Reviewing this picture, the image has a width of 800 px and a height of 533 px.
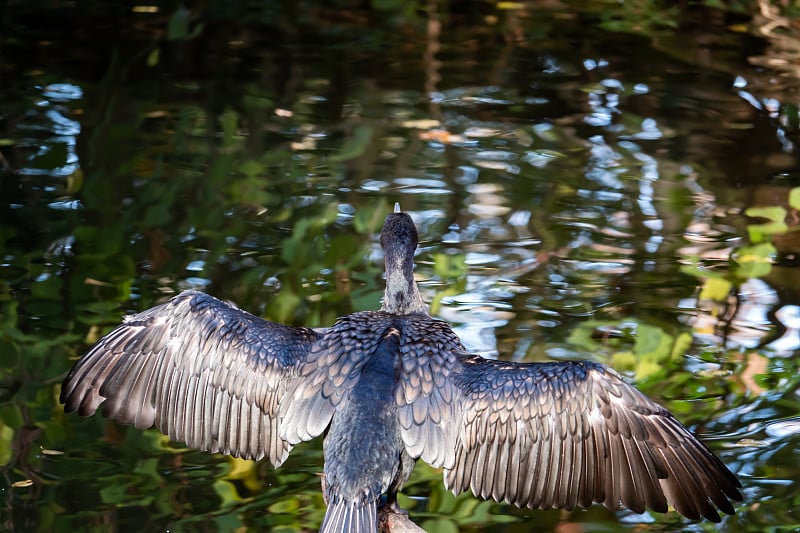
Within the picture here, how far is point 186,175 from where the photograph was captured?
8086 millimetres

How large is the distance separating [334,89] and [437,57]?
124cm

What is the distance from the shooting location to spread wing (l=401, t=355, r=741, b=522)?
12.4 ft

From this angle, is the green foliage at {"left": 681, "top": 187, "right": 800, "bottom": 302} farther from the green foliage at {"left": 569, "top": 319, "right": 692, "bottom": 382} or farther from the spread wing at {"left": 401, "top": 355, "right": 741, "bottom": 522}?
the spread wing at {"left": 401, "top": 355, "right": 741, "bottom": 522}

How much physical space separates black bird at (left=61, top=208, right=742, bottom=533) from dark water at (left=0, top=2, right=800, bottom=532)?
1.08 m

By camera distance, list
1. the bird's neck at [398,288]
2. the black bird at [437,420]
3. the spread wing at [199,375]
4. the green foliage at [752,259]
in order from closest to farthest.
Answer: the black bird at [437,420]
the spread wing at [199,375]
the bird's neck at [398,288]
the green foliage at [752,259]

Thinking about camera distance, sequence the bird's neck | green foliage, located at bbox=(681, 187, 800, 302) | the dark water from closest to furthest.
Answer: the bird's neck < the dark water < green foliage, located at bbox=(681, 187, 800, 302)

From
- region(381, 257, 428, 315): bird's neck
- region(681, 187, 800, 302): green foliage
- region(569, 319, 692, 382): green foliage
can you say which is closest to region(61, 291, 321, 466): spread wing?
region(381, 257, 428, 315): bird's neck

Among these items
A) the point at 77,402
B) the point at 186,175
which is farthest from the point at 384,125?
the point at 77,402

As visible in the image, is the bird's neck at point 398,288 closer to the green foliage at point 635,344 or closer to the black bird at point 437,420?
the black bird at point 437,420

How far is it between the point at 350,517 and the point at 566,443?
782 millimetres

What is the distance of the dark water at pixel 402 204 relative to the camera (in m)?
5.28

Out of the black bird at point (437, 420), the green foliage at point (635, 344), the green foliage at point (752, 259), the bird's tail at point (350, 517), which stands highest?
the black bird at point (437, 420)

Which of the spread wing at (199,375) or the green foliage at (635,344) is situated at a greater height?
the spread wing at (199,375)

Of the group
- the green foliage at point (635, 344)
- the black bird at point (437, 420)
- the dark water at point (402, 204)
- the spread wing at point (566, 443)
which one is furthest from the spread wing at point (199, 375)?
the green foliage at point (635, 344)
